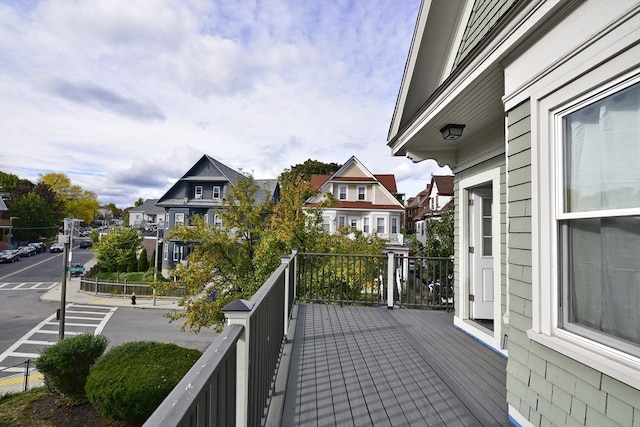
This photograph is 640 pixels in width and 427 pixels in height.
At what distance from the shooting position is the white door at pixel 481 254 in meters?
4.43

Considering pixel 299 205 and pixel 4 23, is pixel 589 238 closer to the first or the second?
pixel 299 205

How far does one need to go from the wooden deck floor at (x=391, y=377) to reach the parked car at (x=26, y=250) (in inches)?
1831

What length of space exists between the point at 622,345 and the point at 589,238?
21.3 inches

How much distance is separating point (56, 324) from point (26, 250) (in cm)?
3102

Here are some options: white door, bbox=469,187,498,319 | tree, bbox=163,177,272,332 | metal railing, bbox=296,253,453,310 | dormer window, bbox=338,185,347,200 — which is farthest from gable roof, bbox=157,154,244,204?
white door, bbox=469,187,498,319

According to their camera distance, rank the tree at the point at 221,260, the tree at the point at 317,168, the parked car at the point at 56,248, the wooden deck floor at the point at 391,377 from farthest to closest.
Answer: the parked car at the point at 56,248 → the tree at the point at 317,168 → the tree at the point at 221,260 → the wooden deck floor at the point at 391,377

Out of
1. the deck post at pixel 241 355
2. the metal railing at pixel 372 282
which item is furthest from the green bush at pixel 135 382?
the deck post at pixel 241 355

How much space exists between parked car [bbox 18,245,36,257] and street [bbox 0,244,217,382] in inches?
663

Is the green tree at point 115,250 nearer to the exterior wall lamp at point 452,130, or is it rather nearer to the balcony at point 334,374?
the balcony at point 334,374

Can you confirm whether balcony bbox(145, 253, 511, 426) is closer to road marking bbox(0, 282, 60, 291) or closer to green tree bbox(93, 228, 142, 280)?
green tree bbox(93, 228, 142, 280)

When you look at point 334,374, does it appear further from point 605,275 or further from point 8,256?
point 8,256

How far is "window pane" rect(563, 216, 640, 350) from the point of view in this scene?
5.00ft

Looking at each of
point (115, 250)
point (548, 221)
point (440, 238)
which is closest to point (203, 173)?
point (115, 250)

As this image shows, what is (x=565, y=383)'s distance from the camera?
1817mm
